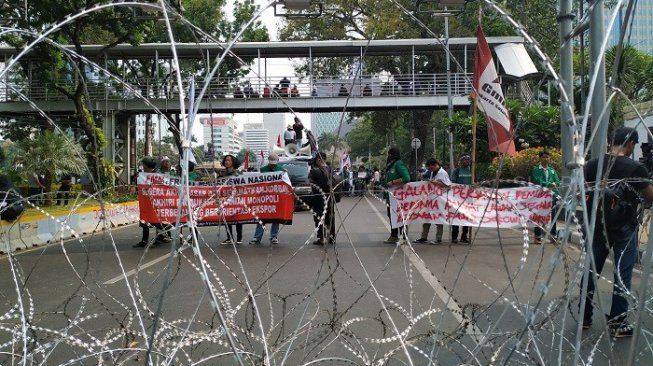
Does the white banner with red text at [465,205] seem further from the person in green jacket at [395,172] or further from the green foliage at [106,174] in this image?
the green foliage at [106,174]

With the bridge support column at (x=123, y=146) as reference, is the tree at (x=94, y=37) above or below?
above

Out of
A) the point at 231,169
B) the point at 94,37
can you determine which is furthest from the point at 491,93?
the point at 94,37

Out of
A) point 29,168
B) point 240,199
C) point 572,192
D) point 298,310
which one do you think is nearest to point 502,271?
point 298,310

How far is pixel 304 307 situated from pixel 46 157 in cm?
1822

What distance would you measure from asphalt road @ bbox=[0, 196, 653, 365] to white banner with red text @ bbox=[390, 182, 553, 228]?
512 millimetres

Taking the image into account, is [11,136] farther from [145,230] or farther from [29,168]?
[145,230]

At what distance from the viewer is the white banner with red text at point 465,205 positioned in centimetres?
1053

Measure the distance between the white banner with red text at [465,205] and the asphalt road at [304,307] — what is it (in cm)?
51

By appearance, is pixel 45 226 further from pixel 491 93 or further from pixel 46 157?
pixel 46 157

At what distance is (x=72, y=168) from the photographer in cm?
2239

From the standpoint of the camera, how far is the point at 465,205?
36.1 feet

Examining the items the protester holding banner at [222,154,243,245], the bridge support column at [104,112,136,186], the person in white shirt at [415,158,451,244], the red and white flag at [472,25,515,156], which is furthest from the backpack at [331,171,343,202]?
the bridge support column at [104,112,136,186]

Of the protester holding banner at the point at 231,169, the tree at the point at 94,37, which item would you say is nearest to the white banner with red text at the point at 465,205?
the protester holding banner at the point at 231,169

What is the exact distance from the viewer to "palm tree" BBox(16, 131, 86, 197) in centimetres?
2138
